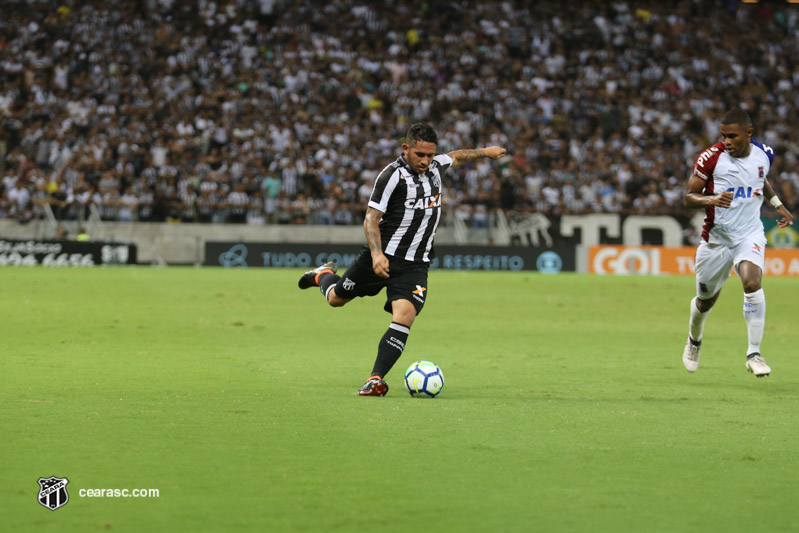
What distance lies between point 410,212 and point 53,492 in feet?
14.7

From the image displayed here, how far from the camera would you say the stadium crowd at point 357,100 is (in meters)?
31.6

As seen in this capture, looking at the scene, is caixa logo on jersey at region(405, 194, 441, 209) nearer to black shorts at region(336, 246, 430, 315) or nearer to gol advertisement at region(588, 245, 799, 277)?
black shorts at region(336, 246, 430, 315)

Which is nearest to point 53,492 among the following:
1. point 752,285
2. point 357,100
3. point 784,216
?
point 752,285

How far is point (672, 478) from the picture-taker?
5.52m

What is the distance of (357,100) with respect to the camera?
35094 millimetres

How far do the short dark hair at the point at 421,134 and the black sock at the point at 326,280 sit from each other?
182 centimetres

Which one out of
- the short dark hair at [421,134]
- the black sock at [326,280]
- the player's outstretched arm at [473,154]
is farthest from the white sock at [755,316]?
the black sock at [326,280]

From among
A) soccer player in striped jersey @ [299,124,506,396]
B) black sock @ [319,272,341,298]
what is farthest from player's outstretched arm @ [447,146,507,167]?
black sock @ [319,272,341,298]

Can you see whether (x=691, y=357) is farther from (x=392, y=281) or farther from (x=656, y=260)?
(x=656, y=260)

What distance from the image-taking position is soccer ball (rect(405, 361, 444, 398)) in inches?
332

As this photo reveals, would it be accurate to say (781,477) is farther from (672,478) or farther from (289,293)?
(289,293)

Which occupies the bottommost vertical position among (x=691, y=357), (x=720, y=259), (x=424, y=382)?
(x=691, y=357)

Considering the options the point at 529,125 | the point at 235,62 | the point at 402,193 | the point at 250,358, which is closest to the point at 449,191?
the point at 529,125

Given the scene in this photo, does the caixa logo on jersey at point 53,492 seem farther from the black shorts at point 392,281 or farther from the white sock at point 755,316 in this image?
the white sock at point 755,316
